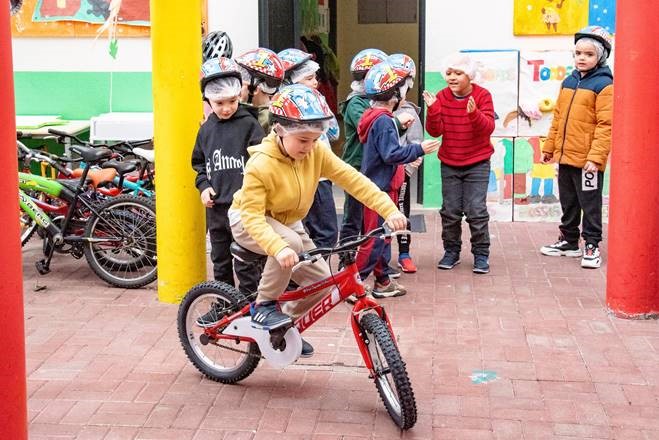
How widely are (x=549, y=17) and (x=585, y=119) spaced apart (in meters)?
1.91

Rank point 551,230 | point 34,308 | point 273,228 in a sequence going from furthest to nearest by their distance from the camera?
point 551,230, point 34,308, point 273,228

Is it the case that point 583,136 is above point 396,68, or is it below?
below

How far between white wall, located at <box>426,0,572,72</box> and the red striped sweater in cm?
202

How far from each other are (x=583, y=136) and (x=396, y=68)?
190cm

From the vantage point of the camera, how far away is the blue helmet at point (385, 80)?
23.2ft

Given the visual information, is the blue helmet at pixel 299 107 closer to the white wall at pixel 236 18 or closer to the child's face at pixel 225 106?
the child's face at pixel 225 106

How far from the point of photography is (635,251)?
22.3ft

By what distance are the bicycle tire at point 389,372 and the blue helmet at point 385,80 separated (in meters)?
2.44

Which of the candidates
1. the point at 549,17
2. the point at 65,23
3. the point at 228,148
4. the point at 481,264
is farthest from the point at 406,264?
the point at 65,23

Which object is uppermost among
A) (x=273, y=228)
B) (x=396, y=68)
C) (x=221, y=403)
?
(x=396, y=68)

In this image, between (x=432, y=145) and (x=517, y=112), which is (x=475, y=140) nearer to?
(x=432, y=145)

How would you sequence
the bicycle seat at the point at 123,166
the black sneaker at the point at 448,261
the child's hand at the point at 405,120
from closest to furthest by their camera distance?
the child's hand at the point at 405,120, the bicycle seat at the point at 123,166, the black sneaker at the point at 448,261

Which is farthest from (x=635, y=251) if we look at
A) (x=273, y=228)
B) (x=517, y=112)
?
(x=517, y=112)

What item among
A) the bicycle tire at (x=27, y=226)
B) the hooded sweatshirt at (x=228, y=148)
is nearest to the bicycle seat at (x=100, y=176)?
the bicycle tire at (x=27, y=226)
